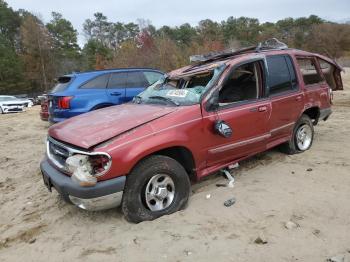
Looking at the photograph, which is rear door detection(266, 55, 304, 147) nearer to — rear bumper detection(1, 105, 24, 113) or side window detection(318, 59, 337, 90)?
side window detection(318, 59, 337, 90)

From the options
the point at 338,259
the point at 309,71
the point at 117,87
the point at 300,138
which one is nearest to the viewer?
the point at 338,259

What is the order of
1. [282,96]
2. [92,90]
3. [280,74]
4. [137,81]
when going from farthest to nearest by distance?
[137,81] → [92,90] → [280,74] → [282,96]

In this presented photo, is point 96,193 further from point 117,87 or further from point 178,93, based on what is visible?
point 117,87

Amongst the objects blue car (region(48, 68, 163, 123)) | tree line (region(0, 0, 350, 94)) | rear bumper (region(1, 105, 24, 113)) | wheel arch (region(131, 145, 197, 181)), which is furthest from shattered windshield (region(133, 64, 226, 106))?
tree line (region(0, 0, 350, 94))

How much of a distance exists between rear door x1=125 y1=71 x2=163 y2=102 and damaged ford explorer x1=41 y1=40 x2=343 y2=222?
9.81ft

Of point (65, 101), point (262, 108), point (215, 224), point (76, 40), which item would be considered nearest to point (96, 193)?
point (215, 224)

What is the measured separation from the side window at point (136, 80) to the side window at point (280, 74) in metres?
4.15

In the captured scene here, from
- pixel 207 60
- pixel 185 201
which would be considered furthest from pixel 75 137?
pixel 207 60

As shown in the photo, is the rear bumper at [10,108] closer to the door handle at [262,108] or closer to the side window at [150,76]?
the side window at [150,76]

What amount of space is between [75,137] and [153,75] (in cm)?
Result: 578

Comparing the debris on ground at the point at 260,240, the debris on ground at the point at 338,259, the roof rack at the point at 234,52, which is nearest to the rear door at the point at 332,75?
the roof rack at the point at 234,52

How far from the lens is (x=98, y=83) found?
348 inches

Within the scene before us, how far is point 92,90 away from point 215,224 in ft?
17.7

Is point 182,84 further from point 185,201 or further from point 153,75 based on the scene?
point 153,75
